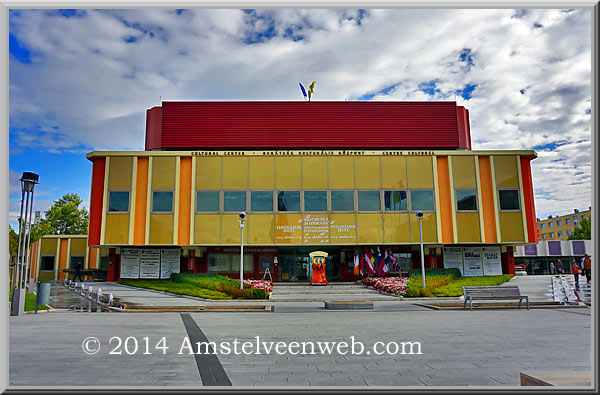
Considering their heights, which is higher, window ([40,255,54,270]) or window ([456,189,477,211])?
window ([456,189,477,211])

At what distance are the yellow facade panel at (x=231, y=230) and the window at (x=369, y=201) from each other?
26.3ft

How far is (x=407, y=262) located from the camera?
3062cm

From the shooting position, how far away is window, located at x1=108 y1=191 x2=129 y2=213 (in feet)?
93.5

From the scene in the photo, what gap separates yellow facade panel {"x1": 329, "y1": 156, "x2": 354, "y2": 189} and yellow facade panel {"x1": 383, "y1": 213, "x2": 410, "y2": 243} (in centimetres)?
347

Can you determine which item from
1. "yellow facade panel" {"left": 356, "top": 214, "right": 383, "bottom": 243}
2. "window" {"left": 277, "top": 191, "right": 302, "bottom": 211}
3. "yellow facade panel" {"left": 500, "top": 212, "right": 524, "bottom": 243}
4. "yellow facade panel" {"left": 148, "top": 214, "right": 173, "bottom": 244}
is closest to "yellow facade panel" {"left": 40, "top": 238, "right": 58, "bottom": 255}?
"yellow facade panel" {"left": 148, "top": 214, "right": 173, "bottom": 244}

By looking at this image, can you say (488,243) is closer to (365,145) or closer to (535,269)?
(365,145)

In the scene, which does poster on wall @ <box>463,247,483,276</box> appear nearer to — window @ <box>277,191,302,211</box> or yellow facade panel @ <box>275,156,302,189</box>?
window @ <box>277,191,302,211</box>

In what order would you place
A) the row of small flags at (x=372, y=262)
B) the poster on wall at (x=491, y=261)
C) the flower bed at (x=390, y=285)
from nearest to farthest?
the flower bed at (x=390, y=285) < the row of small flags at (x=372, y=262) < the poster on wall at (x=491, y=261)

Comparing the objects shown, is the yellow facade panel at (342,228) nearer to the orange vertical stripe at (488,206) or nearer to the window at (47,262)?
the orange vertical stripe at (488,206)

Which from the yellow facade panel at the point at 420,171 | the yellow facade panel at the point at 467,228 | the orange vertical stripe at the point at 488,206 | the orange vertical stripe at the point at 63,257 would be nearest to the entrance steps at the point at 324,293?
the yellow facade panel at the point at 467,228

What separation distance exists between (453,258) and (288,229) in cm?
1231

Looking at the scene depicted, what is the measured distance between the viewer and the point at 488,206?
95.8 ft

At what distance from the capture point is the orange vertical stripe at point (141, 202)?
28.4 metres

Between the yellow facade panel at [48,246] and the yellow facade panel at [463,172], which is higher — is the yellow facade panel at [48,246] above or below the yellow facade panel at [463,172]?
below
